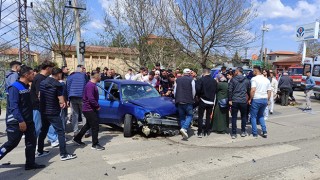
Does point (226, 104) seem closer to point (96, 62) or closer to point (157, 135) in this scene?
point (157, 135)

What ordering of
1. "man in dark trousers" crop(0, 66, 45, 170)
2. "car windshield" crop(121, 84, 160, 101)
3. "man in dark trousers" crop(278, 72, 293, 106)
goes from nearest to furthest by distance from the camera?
"man in dark trousers" crop(0, 66, 45, 170) < "car windshield" crop(121, 84, 160, 101) < "man in dark trousers" crop(278, 72, 293, 106)

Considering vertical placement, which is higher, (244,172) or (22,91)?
(22,91)

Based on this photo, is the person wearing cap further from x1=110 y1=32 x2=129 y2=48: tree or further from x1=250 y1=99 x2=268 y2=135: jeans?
x1=110 y1=32 x2=129 y2=48: tree

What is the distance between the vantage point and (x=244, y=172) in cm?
468

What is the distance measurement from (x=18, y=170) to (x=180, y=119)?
12.4 ft

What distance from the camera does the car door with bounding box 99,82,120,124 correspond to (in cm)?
731

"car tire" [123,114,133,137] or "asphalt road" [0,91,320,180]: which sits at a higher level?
"car tire" [123,114,133,137]

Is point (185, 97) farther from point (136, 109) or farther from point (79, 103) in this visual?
point (79, 103)

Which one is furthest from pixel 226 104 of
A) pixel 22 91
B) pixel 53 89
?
pixel 22 91

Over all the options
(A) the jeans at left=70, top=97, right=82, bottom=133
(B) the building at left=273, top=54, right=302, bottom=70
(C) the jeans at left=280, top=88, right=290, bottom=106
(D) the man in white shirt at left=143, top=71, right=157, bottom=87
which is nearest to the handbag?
(D) the man in white shirt at left=143, top=71, right=157, bottom=87

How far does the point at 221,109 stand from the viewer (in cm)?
748

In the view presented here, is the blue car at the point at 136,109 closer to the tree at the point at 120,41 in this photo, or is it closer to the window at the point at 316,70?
the tree at the point at 120,41

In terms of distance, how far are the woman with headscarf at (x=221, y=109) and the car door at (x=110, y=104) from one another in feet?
Result: 8.79

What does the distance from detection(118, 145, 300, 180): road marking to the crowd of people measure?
1.15 meters
